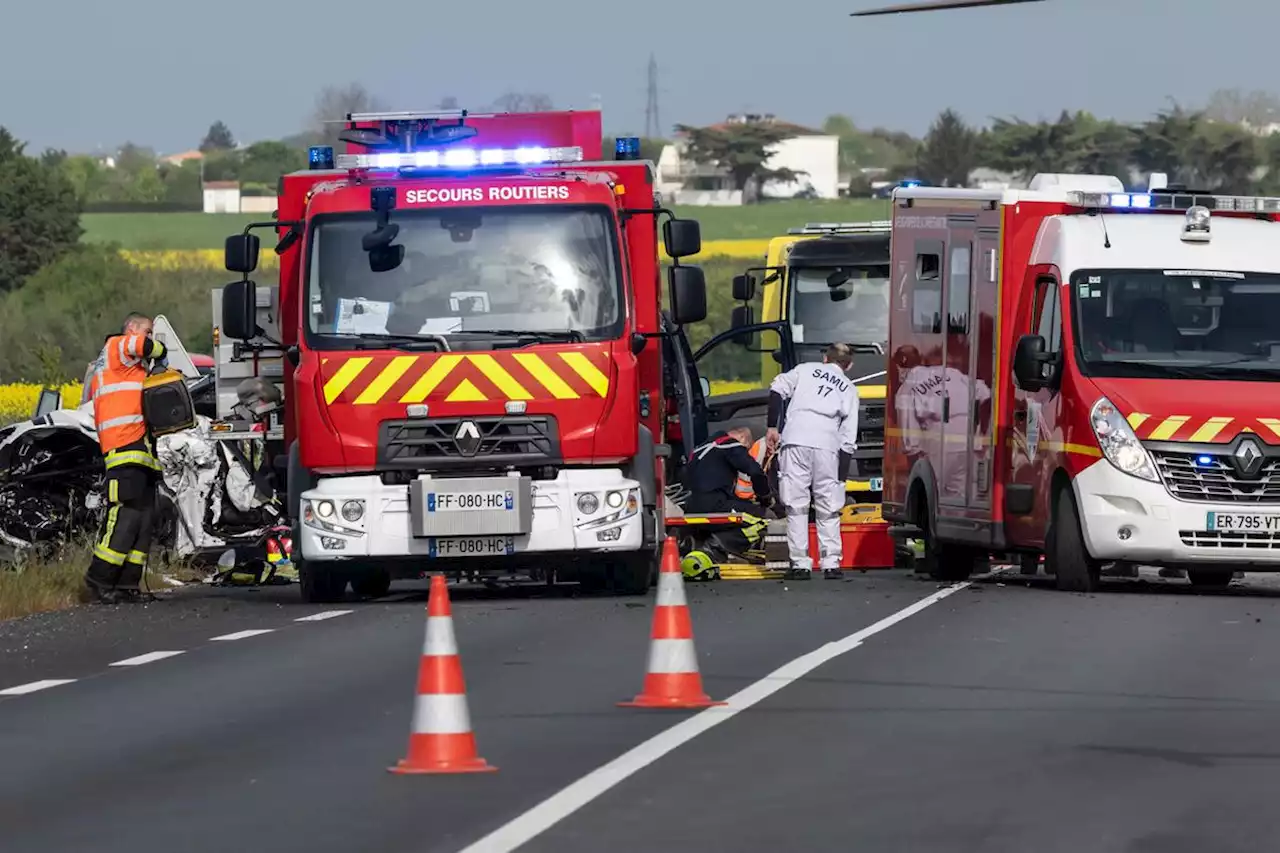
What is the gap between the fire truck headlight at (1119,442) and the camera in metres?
19.2

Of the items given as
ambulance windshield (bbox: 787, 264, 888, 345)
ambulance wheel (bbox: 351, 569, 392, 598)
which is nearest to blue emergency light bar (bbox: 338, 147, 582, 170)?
ambulance wheel (bbox: 351, 569, 392, 598)

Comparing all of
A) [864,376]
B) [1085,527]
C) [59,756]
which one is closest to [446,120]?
[1085,527]

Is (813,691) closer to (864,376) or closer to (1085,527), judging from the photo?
(1085,527)

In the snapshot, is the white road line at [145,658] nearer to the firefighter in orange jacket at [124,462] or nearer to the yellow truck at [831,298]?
the firefighter in orange jacket at [124,462]

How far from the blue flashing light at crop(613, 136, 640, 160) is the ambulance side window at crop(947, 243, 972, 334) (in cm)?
275

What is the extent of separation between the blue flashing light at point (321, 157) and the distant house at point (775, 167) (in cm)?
9462

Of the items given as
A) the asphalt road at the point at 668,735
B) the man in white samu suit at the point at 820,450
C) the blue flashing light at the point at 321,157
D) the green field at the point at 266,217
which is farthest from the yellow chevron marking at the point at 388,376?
the green field at the point at 266,217

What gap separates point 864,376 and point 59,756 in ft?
66.6

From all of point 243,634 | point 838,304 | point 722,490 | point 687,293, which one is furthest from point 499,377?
point 838,304

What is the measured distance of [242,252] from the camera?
61.5ft

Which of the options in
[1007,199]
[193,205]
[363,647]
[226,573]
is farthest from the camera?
[193,205]

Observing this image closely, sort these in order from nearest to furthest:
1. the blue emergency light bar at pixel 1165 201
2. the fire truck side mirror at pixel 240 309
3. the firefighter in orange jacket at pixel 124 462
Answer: the fire truck side mirror at pixel 240 309, the firefighter in orange jacket at pixel 124 462, the blue emergency light bar at pixel 1165 201

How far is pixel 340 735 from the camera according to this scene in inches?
439

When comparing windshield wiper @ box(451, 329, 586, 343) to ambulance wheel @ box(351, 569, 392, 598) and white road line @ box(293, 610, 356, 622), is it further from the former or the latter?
ambulance wheel @ box(351, 569, 392, 598)
